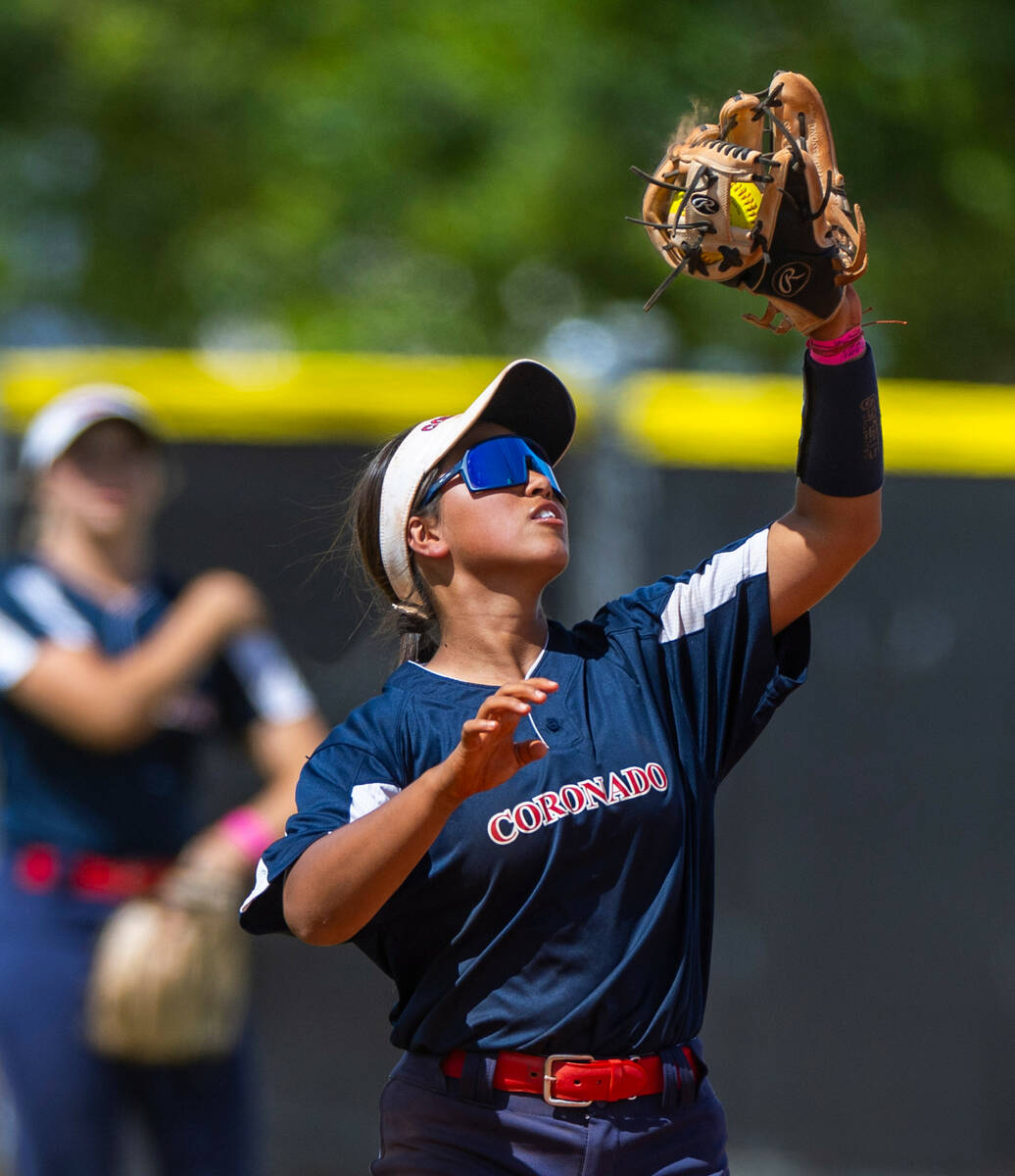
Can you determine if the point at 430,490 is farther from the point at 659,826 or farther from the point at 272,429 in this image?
the point at 272,429

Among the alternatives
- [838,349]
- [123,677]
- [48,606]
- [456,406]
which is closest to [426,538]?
[838,349]

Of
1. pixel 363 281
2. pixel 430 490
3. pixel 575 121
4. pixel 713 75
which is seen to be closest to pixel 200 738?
pixel 430 490

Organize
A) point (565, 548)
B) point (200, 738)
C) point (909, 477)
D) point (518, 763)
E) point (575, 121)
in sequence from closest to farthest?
point (518, 763)
point (565, 548)
point (200, 738)
point (909, 477)
point (575, 121)

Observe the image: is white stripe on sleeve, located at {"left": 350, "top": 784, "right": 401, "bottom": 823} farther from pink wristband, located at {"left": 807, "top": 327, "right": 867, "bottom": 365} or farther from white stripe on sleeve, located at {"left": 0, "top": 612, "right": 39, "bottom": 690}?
white stripe on sleeve, located at {"left": 0, "top": 612, "right": 39, "bottom": 690}

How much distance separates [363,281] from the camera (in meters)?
9.74

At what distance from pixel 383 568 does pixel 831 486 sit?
2.25ft

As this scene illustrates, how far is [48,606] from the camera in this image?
14.7ft

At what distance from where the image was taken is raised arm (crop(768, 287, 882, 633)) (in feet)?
7.64

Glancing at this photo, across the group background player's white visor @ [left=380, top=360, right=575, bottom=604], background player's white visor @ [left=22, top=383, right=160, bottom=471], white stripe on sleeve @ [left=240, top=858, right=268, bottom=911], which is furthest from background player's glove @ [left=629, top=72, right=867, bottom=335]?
background player's white visor @ [left=22, top=383, right=160, bottom=471]

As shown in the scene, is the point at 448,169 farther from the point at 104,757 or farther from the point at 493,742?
the point at 493,742

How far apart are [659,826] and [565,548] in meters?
0.42

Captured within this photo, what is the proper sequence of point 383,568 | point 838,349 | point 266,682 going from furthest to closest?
point 266,682 → point 383,568 → point 838,349

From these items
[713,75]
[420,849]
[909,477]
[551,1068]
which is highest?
[713,75]

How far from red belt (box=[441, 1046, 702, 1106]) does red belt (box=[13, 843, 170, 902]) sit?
2.23m
